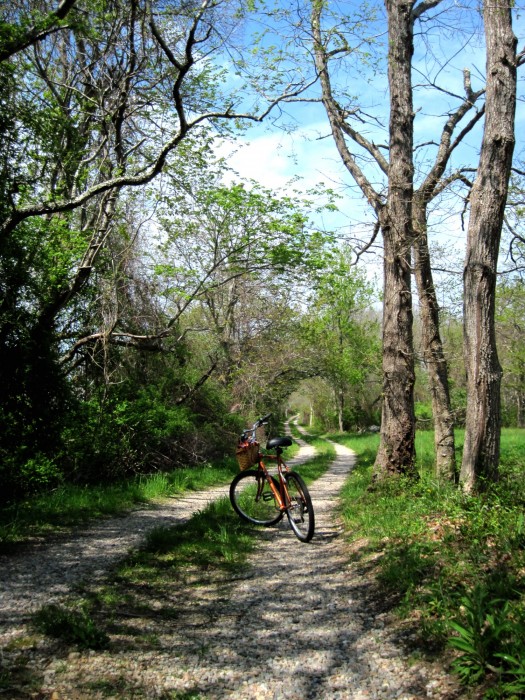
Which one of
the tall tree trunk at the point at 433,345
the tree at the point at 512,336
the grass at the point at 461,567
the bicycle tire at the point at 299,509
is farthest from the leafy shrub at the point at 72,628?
the tree at the point at 512,336

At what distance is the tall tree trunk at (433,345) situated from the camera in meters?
8.61

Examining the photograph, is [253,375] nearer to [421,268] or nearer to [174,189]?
[174,189]

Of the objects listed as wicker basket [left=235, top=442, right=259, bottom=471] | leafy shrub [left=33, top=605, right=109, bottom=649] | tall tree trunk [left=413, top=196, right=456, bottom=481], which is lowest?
leafy shrub [left=33, top=605, right=109, bottom=649]

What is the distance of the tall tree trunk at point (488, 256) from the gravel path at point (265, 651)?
7.05 ft

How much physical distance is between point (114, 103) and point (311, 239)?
6675mm

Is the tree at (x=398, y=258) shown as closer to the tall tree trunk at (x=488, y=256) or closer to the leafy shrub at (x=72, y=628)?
the tall tree trunk at (x=488, y=256)

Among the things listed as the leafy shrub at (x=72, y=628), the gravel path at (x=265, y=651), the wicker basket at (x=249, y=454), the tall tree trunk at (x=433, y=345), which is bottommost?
the gravel path at (x=265, y=651)

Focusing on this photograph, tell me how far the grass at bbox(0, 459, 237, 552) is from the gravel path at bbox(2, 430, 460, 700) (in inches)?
55.1

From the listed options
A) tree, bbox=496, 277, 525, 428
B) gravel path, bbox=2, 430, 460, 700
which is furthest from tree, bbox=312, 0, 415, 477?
tree, bbox=496, 277, 525, 428

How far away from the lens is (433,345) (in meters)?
8.87

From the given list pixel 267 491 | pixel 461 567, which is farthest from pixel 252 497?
pixel 461 567

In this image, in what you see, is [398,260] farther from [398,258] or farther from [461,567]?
[461,567]

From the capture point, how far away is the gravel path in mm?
2984

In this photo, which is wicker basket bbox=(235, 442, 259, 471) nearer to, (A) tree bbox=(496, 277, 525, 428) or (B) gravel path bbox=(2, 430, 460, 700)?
(B) gravel path bbox=(2, 430, 460, 700)
